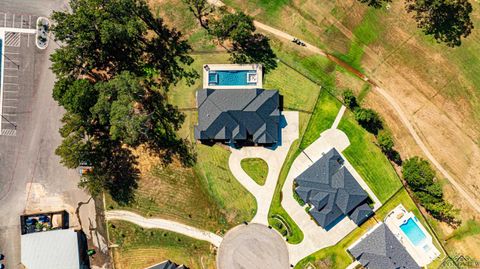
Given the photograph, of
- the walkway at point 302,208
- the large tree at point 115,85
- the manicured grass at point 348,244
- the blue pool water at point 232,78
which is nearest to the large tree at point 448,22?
the walkway at point 302,208

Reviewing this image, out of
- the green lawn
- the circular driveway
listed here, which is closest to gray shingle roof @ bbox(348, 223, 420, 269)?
the circular driveway

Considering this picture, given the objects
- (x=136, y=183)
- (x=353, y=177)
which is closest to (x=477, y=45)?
(x=353, y=177)

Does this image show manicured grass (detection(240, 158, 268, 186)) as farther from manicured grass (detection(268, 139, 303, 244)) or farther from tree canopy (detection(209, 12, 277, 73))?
tree canopy (detection(209, 12, 277, 73))

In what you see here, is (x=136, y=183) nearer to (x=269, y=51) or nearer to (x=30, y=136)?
(x=30, y=136)

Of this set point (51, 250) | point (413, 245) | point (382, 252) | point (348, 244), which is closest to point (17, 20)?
point (51, 250)

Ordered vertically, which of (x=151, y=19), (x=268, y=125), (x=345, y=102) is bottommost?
(x=268, y=125)

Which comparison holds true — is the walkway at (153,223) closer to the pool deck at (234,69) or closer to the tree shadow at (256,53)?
the pool deck at (234,69)
